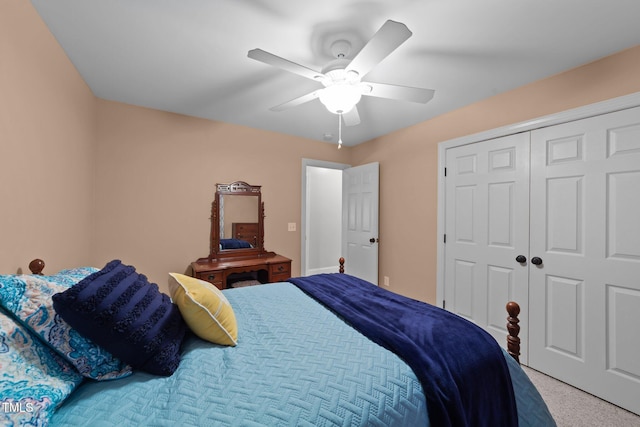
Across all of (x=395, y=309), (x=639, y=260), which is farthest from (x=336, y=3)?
(x=639, y=260)

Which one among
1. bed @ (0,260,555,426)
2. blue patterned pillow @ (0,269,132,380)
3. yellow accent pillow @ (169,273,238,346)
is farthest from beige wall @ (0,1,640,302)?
yellow accent pillow @ (169,273,238,346)

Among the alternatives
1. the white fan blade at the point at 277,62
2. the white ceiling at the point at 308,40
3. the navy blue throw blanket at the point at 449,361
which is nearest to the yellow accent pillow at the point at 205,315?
the navy blue throw blanket at the point at 449,361

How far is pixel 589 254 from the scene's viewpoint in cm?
193

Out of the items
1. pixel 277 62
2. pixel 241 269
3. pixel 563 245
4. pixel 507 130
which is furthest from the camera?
pixel 241 269

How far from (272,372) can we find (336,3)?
179 cm

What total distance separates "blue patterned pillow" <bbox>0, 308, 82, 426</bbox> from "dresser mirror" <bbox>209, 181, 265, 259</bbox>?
2318 millimetres

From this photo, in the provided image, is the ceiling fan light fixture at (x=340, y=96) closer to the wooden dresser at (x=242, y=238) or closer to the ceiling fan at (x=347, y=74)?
the ceiling fan at (x=347, y=74)

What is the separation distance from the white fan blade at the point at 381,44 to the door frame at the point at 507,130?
1676 mm

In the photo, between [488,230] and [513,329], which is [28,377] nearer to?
[513,329]

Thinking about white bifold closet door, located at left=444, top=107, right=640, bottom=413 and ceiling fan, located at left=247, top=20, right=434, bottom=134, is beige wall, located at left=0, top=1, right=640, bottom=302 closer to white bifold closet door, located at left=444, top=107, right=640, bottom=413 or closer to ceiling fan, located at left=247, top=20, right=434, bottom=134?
white bifold closet door, located at left=444, top=107, right=640, bottom=413

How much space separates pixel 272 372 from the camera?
0.98m

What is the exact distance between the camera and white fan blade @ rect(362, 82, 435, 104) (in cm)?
167

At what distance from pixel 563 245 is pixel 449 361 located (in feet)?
5.71

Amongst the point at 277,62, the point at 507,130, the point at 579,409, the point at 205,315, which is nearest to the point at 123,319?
the point at 205,315
